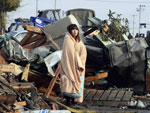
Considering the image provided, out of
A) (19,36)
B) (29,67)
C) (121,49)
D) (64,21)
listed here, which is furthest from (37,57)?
(19,36)

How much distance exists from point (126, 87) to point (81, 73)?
3278mm

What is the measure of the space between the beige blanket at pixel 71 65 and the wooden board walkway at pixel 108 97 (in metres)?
1.27

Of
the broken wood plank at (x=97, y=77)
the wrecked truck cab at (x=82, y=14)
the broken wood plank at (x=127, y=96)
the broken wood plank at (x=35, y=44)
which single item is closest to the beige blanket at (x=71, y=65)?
the broken wood plank at (x=127, y=96)

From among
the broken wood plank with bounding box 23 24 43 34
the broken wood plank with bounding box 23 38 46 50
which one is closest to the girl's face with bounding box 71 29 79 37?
the broken wood plank with bounding box 23 24 43 34

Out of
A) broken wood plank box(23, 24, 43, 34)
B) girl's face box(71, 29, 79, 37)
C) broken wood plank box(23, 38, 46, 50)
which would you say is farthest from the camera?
broken wood plank box(23, 38, 46, 50)

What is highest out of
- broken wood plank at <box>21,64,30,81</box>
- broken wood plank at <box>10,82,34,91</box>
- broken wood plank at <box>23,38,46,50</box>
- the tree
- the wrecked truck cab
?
broken wood plank at <box>23,38,46,50</box>

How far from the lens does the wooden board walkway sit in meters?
10.5

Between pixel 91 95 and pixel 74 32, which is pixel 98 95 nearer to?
pixel 91 95

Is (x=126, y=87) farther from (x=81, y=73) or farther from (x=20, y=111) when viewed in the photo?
(x=20, y=111)

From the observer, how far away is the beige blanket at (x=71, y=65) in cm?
925

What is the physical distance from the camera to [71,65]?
9367mm

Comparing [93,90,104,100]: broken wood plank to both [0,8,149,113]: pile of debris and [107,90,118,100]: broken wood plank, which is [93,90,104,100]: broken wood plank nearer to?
[0,8,149,113]: pile of debris

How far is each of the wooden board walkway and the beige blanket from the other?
1.27m

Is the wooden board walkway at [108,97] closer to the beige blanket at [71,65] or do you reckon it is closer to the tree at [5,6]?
the beige blanket at [71,65]
